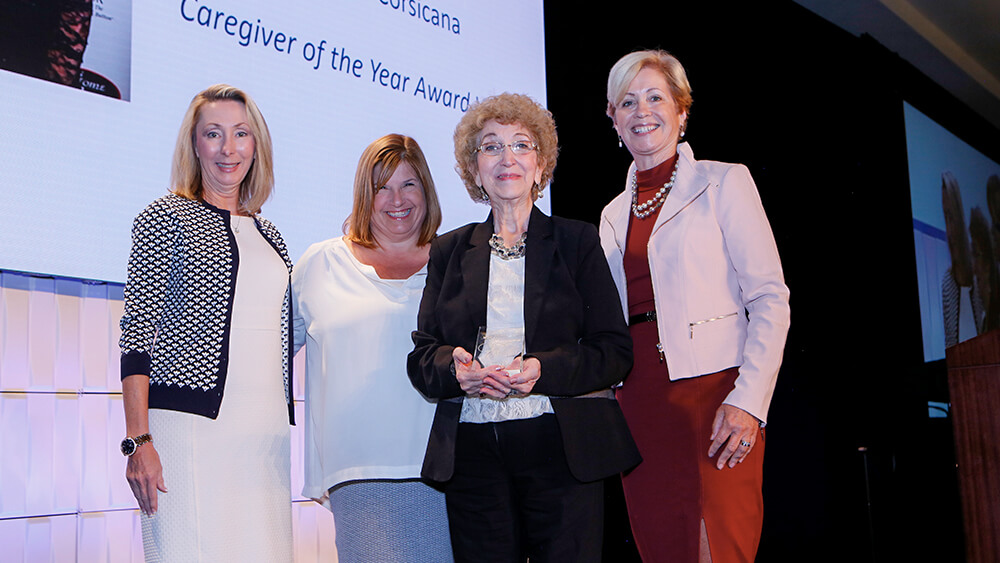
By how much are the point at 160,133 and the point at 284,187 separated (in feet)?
1.34

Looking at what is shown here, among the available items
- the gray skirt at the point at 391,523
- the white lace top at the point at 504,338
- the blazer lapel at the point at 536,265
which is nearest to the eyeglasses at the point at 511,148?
the blazer lapel at the point at 536,265

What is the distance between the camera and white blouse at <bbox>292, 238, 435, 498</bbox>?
2.09 m

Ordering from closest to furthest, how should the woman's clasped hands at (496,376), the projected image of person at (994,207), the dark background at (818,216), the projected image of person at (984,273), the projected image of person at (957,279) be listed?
the woman's clasped hands at (496,376), the dark background at (818,216), the projected image of person at (957,279), the projected image of person at (984,273), the projected image of person at (994,207)

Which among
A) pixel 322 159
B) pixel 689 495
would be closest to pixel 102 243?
pixel 322 159

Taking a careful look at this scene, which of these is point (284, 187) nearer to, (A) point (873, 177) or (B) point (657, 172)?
(B) point (657, 172)

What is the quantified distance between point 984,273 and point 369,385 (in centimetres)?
640

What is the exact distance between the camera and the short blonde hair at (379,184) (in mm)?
2307

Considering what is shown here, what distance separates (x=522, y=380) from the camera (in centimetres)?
166

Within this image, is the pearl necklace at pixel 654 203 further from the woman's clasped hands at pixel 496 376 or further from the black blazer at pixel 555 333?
the woman's clasped hands at pixel 496 376

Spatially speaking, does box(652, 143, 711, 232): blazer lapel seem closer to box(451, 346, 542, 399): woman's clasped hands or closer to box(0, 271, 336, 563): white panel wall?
box(451, 346, 542, 399): woman's clasped hands

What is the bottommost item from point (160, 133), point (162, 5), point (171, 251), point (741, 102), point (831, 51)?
point (171, 251)

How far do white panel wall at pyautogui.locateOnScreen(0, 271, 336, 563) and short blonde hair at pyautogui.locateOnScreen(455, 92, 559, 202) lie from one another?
3.55ft

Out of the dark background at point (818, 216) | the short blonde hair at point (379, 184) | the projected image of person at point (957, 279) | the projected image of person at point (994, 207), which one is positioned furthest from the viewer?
the projected image of person at point (994, 207)

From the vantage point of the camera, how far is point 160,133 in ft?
7.64
